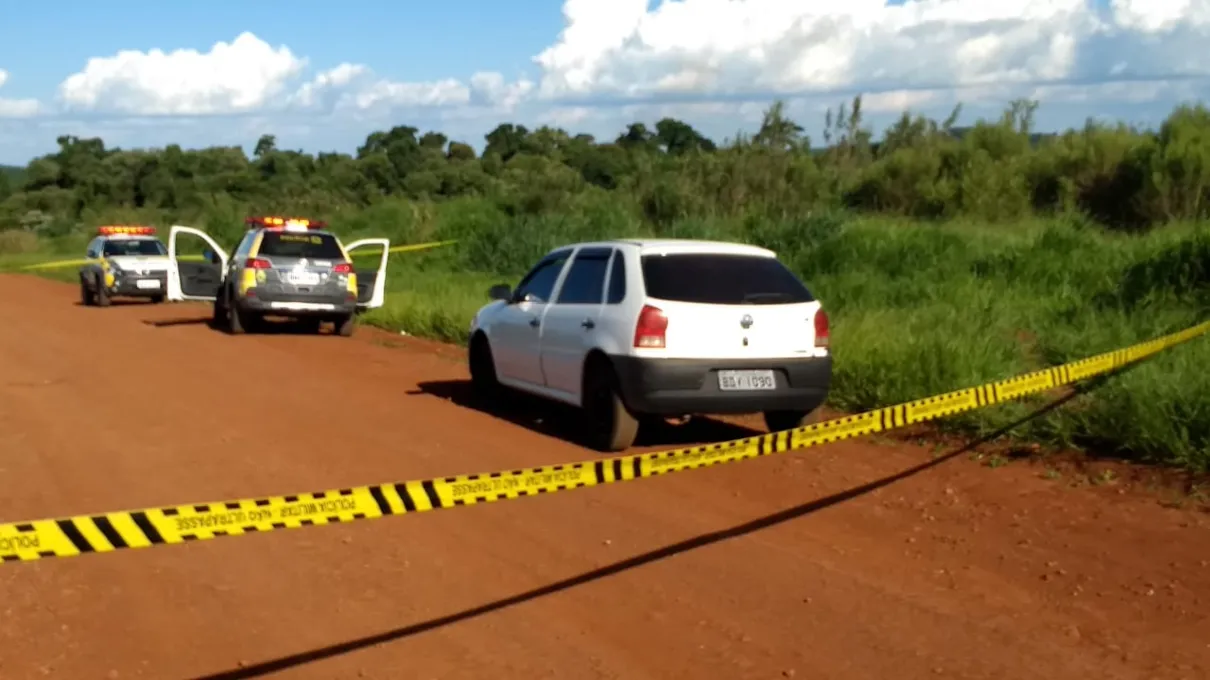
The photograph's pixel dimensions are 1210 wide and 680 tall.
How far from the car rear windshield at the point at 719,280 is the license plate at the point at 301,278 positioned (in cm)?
1065

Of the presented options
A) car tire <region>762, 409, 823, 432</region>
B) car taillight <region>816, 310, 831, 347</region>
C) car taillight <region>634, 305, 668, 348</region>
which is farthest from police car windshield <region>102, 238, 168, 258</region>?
car taillight <region>816, 310, 831, 347</region>

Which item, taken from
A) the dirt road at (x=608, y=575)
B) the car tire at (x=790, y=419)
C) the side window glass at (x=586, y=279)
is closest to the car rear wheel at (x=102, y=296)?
the dirt road at (x=608, y=575)

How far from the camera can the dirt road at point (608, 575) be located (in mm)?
5520

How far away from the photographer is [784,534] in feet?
24.4

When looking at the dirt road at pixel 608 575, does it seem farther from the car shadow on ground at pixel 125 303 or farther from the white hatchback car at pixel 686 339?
the car shadow on ground at pixel 125 303

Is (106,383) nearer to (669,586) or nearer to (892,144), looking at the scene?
(669,586)

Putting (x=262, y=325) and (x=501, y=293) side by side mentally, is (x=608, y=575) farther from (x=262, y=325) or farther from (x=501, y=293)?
(x=262, y=325)

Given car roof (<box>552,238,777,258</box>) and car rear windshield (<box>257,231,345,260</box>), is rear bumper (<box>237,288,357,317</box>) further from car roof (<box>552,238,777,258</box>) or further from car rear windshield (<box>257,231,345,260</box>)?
car roof (<box>552,238,777,258</box>)

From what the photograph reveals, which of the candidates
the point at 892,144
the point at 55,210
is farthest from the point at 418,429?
the point at 55,210

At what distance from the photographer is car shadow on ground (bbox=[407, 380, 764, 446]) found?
10584 millimetres

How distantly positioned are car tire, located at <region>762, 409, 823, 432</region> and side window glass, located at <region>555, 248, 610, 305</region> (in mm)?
1566

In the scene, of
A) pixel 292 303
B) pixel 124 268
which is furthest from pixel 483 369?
pixel 124 268

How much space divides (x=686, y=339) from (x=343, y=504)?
4.69m

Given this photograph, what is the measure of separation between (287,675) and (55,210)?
256 feet
